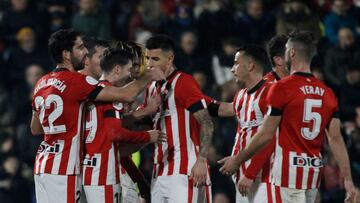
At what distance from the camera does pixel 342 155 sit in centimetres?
1026

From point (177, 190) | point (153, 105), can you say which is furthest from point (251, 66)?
point (177, 190)

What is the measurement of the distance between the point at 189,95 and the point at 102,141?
38.5 inches

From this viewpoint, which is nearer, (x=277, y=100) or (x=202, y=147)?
(x=277, y=100)

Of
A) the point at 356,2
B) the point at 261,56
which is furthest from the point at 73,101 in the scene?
the point at 356,2

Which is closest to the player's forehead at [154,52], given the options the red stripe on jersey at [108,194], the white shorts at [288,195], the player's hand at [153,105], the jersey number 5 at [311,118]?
the player's hand at [153,105]

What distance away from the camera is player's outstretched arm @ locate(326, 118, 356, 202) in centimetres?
1021

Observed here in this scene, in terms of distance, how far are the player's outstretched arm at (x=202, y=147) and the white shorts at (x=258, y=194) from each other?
41cm

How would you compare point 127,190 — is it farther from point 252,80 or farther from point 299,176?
point 299,176

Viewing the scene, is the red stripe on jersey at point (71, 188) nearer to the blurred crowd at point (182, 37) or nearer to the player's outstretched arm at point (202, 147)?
the player's outstretched arm at point (202, 147)

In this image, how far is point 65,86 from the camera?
10438 millimetres

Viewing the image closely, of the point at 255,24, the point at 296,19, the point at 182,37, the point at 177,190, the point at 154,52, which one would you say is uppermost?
the point at 255,24

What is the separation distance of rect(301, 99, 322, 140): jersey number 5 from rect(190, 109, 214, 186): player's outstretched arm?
3.23ft

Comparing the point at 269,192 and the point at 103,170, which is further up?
the point at 103,170

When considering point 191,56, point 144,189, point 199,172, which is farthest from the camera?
point 191,56
